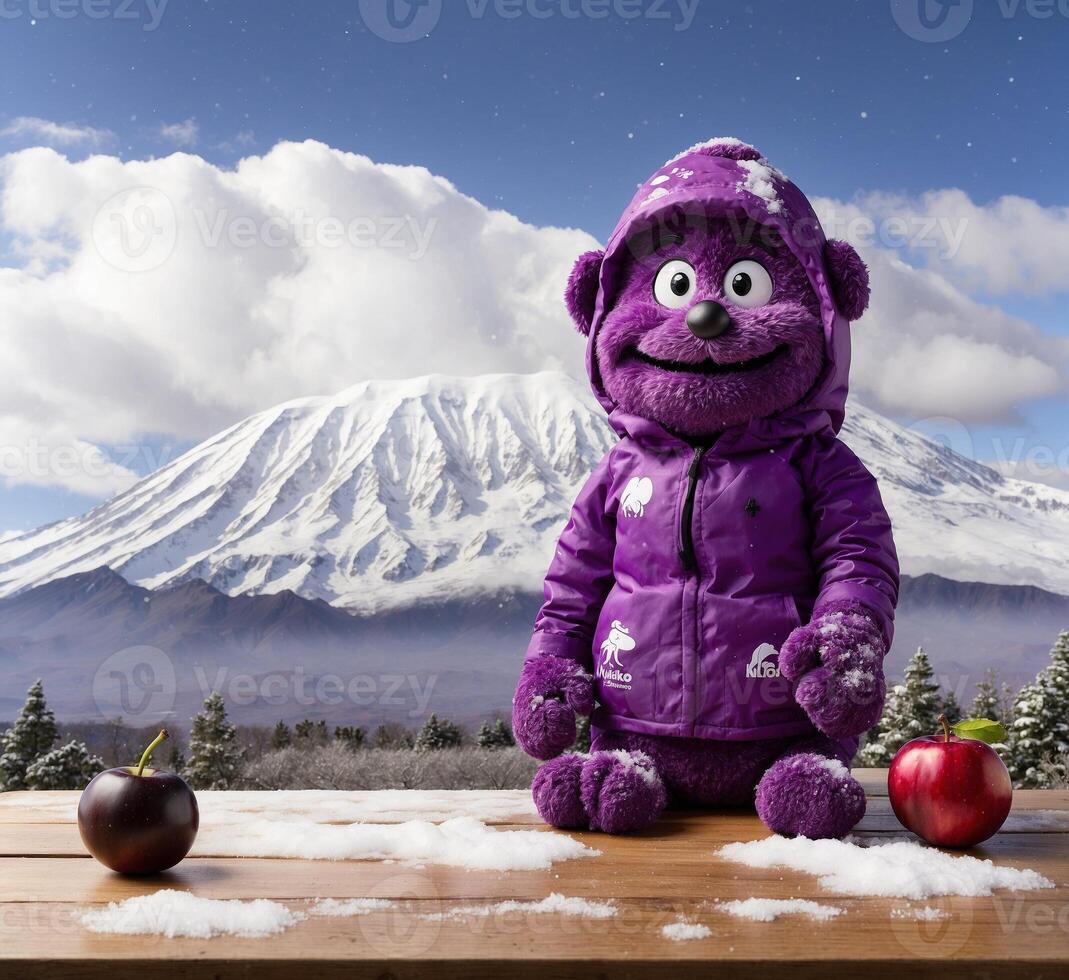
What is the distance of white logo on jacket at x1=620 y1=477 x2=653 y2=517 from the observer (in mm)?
1692

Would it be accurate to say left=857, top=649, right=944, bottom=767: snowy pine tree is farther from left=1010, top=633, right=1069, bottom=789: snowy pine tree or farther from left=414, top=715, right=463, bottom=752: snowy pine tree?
left=414, top=715, right=463, bottom=752: snowy pine tree

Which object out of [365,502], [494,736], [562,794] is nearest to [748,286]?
[562,794]

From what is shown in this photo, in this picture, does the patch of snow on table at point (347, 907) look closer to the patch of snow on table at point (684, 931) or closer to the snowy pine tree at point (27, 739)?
the patch of snow on table at point (684, 931)

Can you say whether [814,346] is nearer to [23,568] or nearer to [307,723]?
[307,723]

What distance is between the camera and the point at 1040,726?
4930 mm

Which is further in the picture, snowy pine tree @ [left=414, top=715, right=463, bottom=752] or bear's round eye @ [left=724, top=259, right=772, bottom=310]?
snowy pine tree @ [left=414, top=715, right=463, bottom=752]

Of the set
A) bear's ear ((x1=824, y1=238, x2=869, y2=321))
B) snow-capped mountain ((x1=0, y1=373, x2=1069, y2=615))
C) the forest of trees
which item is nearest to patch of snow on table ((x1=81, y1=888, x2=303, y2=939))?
bear's ear ((x1=824, y1=238, x2=869, y2=321))

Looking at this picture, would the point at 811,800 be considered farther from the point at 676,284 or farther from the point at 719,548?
the point at 676,284

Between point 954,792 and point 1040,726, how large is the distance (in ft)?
13.2

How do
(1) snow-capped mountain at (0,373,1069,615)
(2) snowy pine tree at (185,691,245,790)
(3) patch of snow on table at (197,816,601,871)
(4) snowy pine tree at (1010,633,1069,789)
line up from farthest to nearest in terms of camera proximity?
1. (1) snow-capped mountain at (0,373,1069,615)
2. (2) snowy pine tree at (185,691,245,790)
3. (4) snowy pine tree at (1010,633,1069,789)
4. (3) patch of snow on table at (197,816,601,871)

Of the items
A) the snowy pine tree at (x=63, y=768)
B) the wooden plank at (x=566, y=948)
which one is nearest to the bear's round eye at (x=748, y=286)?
the wooden plank at (x=566, y=948)

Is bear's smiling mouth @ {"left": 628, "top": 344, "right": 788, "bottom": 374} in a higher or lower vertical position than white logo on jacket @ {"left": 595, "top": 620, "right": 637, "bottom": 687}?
higher

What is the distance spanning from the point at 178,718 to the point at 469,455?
25.5 ft

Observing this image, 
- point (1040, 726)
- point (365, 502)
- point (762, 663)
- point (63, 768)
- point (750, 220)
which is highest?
point (365, 502)
